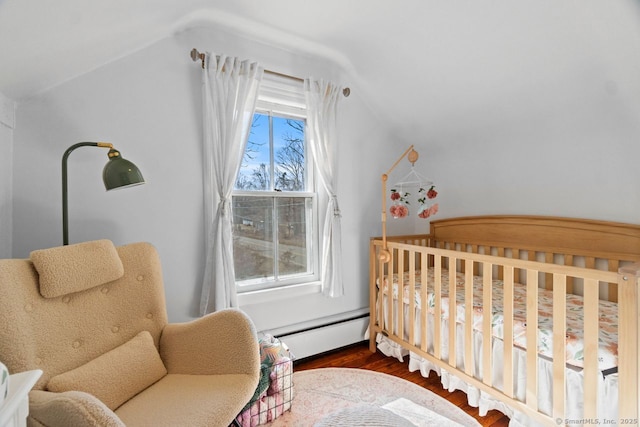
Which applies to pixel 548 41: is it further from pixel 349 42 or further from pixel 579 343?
pixel 579 343

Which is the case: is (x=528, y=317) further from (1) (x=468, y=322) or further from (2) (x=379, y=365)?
(2) (x=379, y=365)

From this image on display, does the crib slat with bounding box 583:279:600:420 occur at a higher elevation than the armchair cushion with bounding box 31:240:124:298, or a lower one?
lower

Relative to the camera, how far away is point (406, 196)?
280cm

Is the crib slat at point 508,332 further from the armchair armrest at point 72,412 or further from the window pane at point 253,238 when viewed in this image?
the armchair armrest at point 72,412

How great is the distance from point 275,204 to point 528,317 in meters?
1.68

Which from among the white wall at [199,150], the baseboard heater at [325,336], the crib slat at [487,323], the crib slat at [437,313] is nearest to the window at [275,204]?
the white wall at [199,150]

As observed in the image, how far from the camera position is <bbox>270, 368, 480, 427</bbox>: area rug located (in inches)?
62.8

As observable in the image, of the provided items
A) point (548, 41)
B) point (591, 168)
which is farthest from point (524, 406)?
point (548, 41)

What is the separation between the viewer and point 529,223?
7.20ft

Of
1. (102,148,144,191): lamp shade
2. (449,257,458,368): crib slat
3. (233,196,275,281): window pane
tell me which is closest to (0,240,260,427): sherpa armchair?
(102,148,144,191): lamp shade

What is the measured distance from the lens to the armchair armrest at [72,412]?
31.2 inches

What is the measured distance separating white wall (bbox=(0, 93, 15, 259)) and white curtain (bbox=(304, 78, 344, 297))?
1.64 metres

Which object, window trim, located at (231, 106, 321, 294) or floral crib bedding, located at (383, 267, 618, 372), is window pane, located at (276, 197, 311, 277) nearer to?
window trim, located at (231, 106, 321, 294)

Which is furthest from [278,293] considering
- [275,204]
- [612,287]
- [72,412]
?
[612,287]
